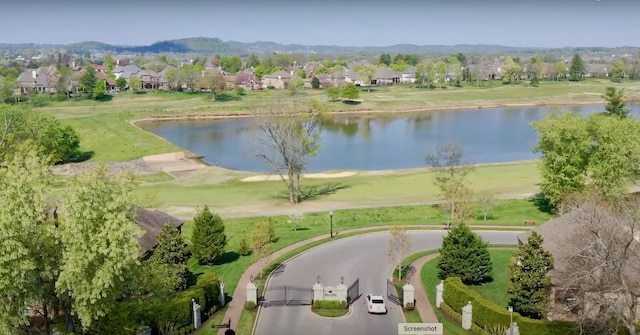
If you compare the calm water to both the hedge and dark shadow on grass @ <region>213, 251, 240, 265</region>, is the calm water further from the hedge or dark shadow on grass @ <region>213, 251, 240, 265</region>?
the hedge

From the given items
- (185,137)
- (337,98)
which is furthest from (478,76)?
(185,137)

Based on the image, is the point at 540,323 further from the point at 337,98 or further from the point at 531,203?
the point at 337,98

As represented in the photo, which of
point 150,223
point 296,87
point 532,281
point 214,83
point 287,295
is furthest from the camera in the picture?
point 296,87

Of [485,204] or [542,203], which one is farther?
[542,203]

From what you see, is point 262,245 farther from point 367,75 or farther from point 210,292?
point 367,75

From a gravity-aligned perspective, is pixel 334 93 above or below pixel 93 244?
below

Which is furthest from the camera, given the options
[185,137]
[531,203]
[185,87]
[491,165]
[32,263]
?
[185,87]

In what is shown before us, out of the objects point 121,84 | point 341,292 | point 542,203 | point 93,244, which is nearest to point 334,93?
point 121,84
